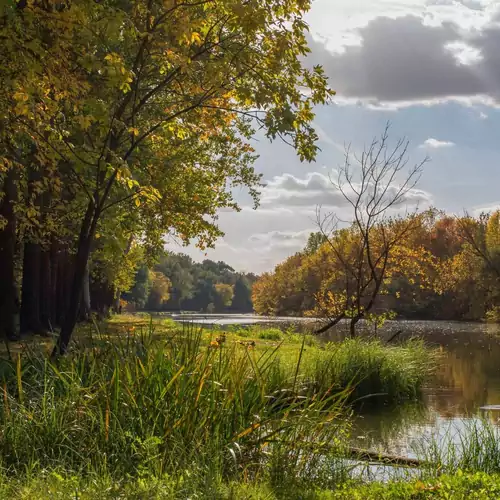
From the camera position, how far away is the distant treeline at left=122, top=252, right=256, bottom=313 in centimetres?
12946

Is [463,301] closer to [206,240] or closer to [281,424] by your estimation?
[206,240]

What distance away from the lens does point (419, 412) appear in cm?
1520

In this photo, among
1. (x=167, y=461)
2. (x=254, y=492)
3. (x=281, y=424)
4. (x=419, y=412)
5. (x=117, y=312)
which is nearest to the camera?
(x=254, y=492)

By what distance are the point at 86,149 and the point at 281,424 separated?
480 cm

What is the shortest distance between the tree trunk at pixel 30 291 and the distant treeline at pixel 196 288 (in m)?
88.3

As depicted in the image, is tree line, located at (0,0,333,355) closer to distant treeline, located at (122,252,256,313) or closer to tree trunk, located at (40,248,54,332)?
tree trunk, located at (40,248,54,332)

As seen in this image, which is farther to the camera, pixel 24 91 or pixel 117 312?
pixel 117 312

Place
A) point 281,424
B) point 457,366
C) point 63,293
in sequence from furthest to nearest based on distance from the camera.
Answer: point 63,293, point 457,366, point 281,424

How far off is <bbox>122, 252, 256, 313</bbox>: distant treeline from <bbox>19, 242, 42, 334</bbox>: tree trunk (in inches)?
3477

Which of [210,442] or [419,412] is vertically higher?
[210,442]

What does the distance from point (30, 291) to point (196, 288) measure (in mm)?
151215

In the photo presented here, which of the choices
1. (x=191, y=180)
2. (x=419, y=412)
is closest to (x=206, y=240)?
(x=191, y=180)

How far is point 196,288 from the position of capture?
17350 centimetres

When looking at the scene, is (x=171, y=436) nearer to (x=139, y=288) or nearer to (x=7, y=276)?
(x=7, y=276)
